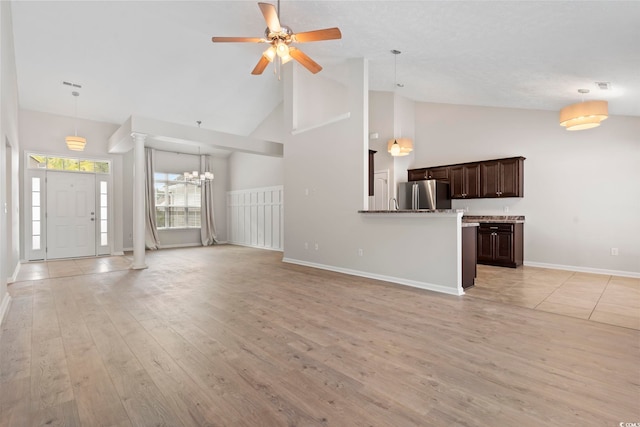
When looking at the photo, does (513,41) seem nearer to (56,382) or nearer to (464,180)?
(464,180)

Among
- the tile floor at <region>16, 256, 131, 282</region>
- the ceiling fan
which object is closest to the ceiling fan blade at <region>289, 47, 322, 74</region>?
the ceiling fan

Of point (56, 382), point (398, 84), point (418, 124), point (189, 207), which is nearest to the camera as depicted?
point (56, 382)

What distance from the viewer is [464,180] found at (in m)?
6.84

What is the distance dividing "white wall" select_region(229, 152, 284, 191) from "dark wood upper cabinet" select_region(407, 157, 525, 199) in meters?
4.35

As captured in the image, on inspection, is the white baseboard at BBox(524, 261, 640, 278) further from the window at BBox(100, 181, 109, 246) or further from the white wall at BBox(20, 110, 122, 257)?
the window at BBox(100, 181, 109, 246)

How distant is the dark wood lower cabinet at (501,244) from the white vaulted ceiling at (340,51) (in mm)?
2380

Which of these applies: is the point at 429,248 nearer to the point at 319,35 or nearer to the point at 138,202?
the point at 319,35

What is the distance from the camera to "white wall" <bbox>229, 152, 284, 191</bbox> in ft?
30.9

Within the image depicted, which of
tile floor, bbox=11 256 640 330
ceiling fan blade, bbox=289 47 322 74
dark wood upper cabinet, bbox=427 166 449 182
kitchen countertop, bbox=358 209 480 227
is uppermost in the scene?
ceiling fan blade, bbox=289 47 322 74

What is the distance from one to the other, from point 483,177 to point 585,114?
2430mm

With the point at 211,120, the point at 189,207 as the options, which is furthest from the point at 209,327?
the point at 189,207

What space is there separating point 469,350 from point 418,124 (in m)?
6.46

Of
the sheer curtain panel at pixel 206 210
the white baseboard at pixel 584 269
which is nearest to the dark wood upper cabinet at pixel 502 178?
the white baseboard at pixel 584 269

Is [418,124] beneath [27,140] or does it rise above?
above
